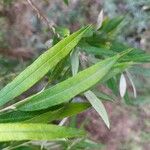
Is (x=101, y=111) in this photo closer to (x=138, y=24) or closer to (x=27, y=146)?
(x=27, y=146)

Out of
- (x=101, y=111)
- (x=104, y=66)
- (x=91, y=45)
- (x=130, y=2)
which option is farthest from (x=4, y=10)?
(x=104, y=66)

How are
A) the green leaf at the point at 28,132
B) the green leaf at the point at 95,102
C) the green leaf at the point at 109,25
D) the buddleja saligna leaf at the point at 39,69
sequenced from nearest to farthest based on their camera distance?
1. the green leaf at the point at 28,132
2. the buddleja saligna leaf at the point at 39,69
3. the green leaf at the point at 95,102
4. the green leaf at the point at 109,25

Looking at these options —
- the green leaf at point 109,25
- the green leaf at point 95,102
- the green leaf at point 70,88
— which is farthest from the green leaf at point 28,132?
the green leaf at point 109,25

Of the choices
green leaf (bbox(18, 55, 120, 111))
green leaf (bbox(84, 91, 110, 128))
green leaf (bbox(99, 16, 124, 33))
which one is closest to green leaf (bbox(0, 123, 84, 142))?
green leaf (bbox(18, 55, 120, 111))

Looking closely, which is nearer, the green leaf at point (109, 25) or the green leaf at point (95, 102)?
the green leaf at point (95, 102)

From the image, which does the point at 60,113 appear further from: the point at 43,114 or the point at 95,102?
the point at 95,102

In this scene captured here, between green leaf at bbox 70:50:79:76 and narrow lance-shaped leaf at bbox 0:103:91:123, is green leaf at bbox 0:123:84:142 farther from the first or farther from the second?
green leaf at bbox 70:50:79:76

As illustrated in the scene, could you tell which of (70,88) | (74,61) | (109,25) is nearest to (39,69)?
(70,88)

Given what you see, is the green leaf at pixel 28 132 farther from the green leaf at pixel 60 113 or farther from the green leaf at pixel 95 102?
the green leaf at pixel 95 102
